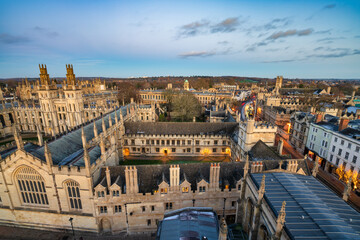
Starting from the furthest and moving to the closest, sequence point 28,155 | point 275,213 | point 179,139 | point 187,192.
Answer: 1. point 179,139
2. point 187,192
3. point 28,155
4. point 275,213

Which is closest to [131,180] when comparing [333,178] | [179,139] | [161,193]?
[161,193]

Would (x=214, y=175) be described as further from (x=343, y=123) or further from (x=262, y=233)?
(x=343, y=123)

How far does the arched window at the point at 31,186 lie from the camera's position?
2530 centimetres

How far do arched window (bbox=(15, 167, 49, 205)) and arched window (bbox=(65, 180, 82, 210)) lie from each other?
3844mm

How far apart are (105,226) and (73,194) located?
22.9 ft

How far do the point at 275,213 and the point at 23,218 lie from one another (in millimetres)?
35603

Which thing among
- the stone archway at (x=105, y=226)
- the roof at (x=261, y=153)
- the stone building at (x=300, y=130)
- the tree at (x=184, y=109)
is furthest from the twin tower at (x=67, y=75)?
the stone building at (x=300, y=130)

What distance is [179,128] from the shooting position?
52031mm

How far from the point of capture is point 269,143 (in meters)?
38.8

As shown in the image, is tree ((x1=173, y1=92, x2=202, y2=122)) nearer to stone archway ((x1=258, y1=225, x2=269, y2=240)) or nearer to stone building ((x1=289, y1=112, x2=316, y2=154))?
stone building ((x1=289, y1=112, x2=316, y2=154))

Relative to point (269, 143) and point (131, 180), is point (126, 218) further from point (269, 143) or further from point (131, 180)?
point (269, 143)

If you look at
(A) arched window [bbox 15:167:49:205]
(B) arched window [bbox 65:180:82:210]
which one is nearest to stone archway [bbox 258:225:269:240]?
(B) arched window [bbox 65:180:82:210]

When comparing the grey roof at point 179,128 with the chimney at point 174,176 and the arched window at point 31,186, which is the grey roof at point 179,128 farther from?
the arched window at point 31,186

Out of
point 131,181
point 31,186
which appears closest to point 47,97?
point 31,186
